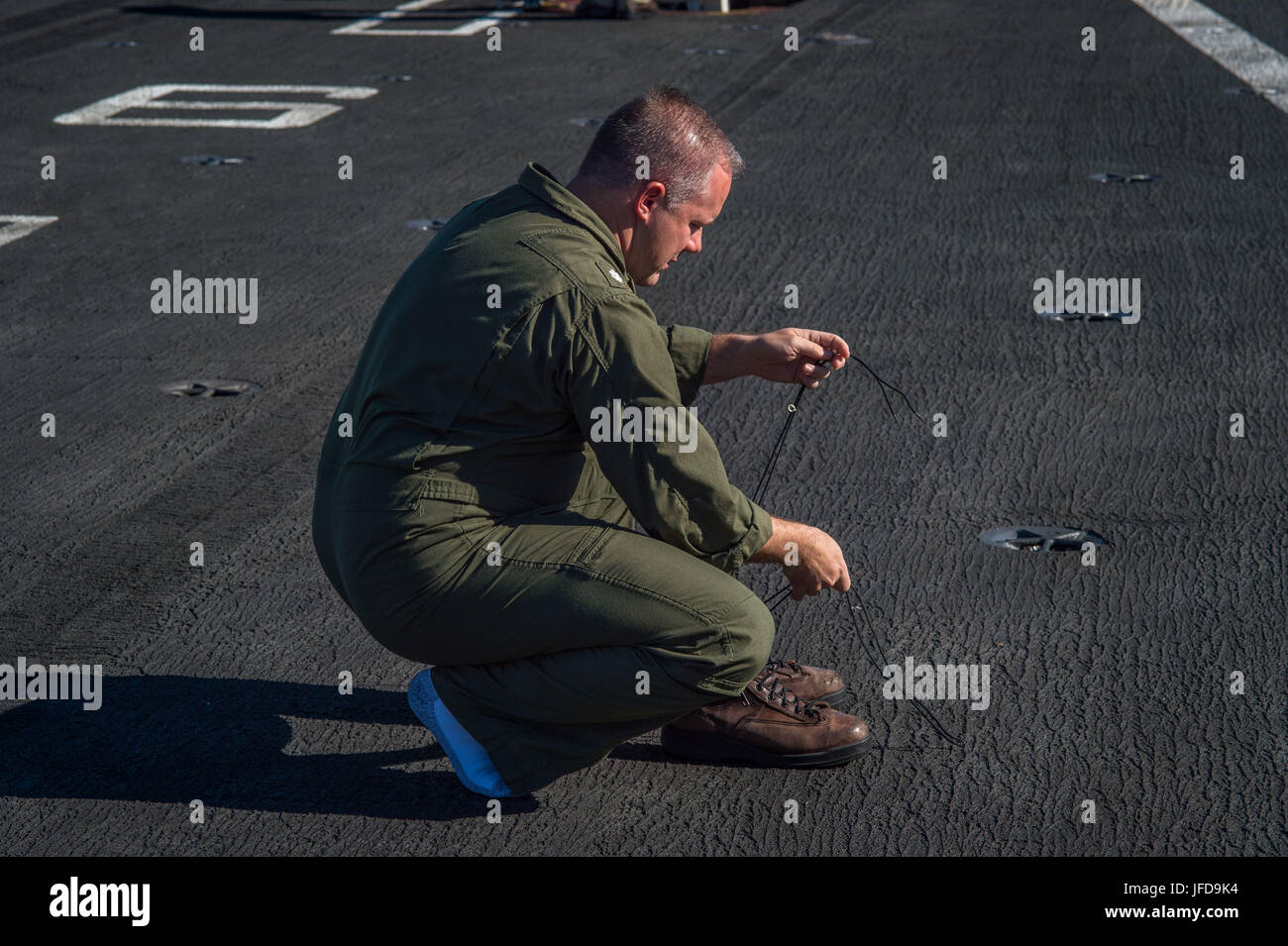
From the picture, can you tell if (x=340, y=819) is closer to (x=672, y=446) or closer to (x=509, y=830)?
(x=509, y=830)

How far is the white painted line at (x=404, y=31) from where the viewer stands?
15.0 m

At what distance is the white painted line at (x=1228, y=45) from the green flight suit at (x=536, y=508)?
29.6ft

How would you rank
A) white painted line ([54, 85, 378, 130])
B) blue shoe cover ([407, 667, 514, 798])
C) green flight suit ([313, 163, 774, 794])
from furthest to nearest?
white painted line ([54, 85, 378, 130]) → blue shoe cover ([407, 667, 514, 798]) → green flight suit ([313, 163, 774, 794])

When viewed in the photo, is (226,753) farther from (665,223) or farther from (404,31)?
(404,31)

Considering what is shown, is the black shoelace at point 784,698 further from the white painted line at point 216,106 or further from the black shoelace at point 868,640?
the white painted line at point 216,106

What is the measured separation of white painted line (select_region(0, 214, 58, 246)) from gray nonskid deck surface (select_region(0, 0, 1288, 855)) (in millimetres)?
129

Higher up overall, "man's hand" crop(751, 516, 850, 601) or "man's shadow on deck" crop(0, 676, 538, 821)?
"man's hand" crop(751, 516, 850, 601)

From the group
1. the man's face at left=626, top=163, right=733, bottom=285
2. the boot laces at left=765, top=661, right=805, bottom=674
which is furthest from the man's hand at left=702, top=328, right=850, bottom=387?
the boot laces at left=765, top=661, right=805, bottom=674

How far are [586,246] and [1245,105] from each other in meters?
9.06

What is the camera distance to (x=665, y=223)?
3582 mm

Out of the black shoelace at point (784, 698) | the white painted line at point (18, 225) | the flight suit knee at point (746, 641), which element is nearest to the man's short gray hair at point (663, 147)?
the flight suit knee at point (746, 641)

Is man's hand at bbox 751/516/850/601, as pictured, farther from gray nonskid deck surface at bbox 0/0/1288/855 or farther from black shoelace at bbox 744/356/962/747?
gray nonskid deck surface at bbox 0/0/1288/855

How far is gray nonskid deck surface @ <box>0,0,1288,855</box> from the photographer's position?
3.60 meters

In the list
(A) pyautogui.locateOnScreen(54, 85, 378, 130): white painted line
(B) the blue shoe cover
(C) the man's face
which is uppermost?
(C) the man's face
